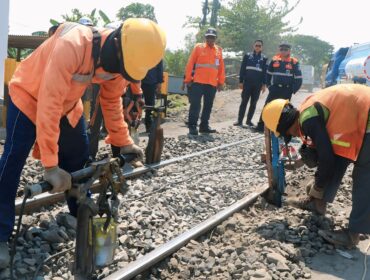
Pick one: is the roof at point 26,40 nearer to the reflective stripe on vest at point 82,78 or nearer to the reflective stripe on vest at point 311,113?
the reflective stripe on vest at point 311,113

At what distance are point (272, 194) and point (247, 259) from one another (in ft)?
5.94

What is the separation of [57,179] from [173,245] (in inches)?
53.4

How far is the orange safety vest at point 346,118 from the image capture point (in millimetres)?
4082

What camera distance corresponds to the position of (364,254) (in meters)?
4.29

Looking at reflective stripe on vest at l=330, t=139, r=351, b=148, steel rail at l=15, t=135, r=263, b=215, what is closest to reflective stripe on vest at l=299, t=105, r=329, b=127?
reflective stripe on vest at l=330, t=139, r=351, b=148

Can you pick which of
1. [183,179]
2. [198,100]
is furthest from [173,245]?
[198,100]

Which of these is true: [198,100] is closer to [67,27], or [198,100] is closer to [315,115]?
[315,115]

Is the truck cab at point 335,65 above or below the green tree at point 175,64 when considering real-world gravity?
above

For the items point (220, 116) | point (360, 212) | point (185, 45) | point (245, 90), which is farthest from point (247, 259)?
point (185, 45)

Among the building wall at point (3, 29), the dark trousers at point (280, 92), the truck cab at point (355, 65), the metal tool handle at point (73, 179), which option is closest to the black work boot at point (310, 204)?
the metal tool handle at point (73, 179)

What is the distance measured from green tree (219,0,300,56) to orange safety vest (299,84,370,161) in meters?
38.1

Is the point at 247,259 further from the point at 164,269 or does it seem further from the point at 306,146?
the point at 306,146

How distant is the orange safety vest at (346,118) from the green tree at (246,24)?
38.1 meters

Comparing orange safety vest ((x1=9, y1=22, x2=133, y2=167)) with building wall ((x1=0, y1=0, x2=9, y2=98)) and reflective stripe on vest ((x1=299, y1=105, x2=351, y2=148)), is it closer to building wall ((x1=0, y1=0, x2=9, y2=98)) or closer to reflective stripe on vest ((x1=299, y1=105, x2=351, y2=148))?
reflective stripe on vest ((x1=299, y1=105, x2=351, y2=148))
